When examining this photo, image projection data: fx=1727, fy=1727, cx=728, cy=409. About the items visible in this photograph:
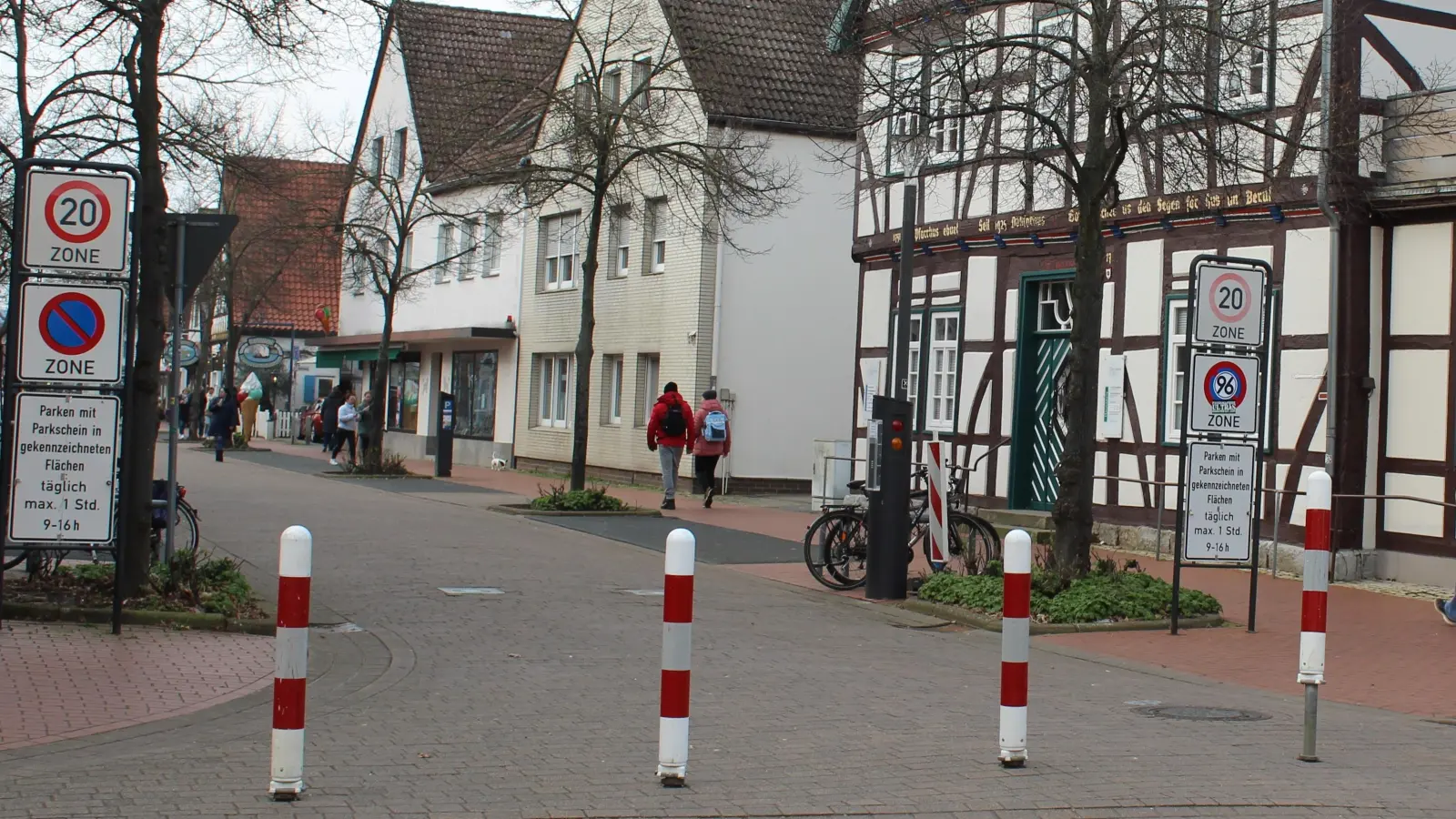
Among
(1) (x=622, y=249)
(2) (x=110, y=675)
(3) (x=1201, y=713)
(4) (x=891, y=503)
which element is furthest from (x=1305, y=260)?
(1) (x=622, y=249)

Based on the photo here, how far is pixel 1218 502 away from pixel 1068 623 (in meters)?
1.57

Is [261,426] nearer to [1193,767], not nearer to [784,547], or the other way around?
[784,547]

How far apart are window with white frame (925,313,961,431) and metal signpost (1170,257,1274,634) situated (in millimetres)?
10507

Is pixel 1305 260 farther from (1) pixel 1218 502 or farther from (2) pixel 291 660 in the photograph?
(2) pixel 291 660

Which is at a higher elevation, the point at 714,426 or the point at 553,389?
the point at 553,389

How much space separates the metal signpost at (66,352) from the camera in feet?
33.7

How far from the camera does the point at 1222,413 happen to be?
1253 cm

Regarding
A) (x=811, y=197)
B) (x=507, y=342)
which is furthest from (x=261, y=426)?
(x=811, y=197)

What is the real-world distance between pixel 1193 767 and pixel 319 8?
850 cm

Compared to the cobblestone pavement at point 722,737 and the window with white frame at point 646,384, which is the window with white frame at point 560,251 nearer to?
the window with white frame at point 646,384

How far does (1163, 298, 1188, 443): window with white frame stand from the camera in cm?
1939

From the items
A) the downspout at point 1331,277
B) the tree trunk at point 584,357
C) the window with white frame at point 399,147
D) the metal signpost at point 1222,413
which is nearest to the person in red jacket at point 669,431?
the tree trunk at point 584,357

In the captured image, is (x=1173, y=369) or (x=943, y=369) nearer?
(x=1173, y=369)

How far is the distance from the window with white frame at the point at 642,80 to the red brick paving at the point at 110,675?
13.5 metres
